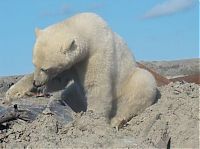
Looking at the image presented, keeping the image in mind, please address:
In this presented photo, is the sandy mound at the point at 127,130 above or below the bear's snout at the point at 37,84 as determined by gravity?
below

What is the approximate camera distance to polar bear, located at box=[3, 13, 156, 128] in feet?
19.3

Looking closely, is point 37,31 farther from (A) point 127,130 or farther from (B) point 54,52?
(A) point 127,130

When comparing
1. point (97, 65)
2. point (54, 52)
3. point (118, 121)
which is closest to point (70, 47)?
point (54, 52)

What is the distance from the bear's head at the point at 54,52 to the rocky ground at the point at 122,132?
58 cm

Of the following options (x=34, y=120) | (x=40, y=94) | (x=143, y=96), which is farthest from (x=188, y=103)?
(x=34, y=120)

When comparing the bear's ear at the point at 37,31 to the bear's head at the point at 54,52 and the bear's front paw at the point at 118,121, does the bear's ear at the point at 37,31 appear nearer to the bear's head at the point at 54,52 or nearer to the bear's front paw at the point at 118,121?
the bear's head at the point at 54,52

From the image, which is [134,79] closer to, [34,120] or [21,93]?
[21,93]

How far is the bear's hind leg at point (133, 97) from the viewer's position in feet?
21.9

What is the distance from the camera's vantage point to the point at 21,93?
21.0ft

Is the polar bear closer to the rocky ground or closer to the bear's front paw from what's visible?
the bear's front paw

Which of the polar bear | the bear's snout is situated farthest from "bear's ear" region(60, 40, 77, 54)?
the bear's snout

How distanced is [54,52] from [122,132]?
4.07ft

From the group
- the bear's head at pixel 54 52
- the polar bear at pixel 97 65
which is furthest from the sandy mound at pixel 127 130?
the bear's head at pixel 54 52

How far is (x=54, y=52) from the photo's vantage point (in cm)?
585
